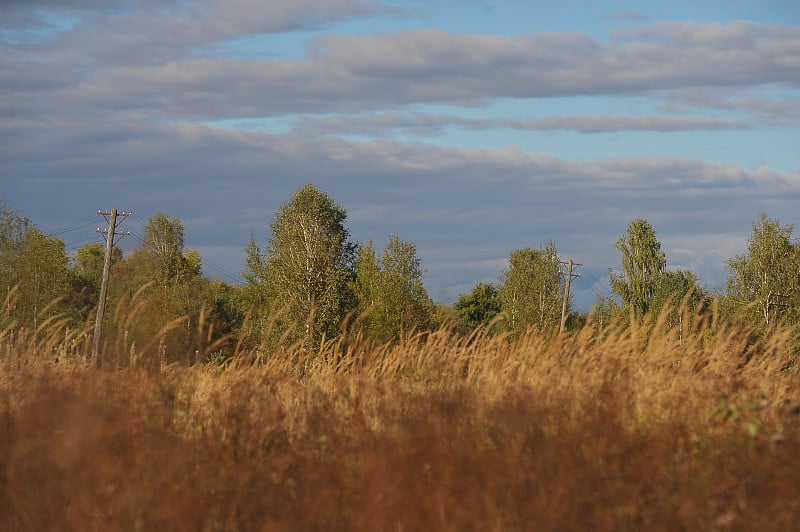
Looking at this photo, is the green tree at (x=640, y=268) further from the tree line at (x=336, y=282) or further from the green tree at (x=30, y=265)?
the green tree at (x=30, y=265)

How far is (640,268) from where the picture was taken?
89812 mm

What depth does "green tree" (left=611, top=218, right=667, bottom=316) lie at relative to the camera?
8881 cm

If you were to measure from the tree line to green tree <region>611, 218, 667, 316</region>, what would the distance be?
0.10 meters

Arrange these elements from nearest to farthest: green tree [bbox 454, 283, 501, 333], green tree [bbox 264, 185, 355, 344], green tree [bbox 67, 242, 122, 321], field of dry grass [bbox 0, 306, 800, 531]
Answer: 1. field of dry grass [bbox 0, 306, 800, 531]
2. green tree [bbox 264, 185, 355, 344]
3. green tree [bbox 67, 242, 122, 321]
4. green tree [bbox 454, 283, 501, 333]

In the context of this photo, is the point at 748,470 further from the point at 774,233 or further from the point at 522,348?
the point at 774,233

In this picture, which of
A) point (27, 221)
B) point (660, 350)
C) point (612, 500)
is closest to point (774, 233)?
point (27, 221)

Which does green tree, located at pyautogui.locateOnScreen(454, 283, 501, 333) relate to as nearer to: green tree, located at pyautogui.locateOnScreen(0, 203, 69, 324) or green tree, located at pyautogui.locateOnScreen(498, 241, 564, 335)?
green tree, located at pyautogui.locateOnScreen(498, 241, 564, 335)

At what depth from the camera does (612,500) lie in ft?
18.8

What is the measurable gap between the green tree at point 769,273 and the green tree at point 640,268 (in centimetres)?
2220

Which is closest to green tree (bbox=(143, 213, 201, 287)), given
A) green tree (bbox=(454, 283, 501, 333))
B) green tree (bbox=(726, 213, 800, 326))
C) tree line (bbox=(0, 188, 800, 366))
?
tree line (bbox=(0, 188, 800, 366))

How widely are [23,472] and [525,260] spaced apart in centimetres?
8589

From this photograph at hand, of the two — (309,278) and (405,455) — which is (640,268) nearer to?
(309,278)

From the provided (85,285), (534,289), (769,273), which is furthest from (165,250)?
(769,273)

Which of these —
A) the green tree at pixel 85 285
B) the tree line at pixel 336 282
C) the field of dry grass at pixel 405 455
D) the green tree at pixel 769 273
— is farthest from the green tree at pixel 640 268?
the field of dry grass at pixel 405 455
